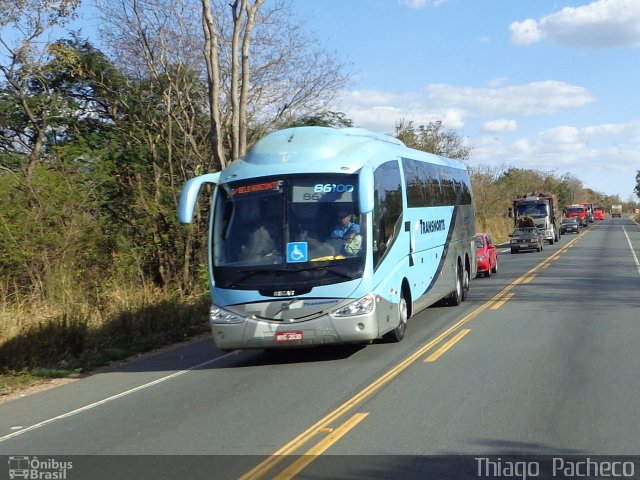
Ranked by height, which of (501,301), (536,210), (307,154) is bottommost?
(501,301)

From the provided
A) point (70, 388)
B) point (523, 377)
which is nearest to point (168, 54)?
point (70, 388)

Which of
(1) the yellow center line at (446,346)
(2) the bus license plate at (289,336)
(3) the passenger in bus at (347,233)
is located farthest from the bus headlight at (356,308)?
(1) the yellow center line at (446,346)

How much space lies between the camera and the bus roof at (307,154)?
11227 mm

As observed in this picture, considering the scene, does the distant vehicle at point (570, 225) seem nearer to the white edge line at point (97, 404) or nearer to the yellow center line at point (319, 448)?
the white edge line at point (97, 404)

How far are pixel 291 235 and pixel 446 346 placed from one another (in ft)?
10.1

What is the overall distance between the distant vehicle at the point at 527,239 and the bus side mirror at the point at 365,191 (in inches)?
1265

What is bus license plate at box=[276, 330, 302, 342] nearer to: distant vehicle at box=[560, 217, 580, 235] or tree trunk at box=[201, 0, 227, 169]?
tree trunk at box=[201, 0, 227, 169]

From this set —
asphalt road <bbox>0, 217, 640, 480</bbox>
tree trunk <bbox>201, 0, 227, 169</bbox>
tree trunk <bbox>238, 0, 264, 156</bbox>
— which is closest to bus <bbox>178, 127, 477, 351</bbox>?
asphalt road <bbox>0, 217, 640, 480</bbox>

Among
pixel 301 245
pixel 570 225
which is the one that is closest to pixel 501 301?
pixel 301 245

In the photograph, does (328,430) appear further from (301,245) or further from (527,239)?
(527,239)

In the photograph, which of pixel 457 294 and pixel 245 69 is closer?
pixel 457 294

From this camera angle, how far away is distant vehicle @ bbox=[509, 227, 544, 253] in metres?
41.5

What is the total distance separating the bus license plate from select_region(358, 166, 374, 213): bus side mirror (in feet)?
6.32

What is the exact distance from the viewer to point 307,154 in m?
11.4
